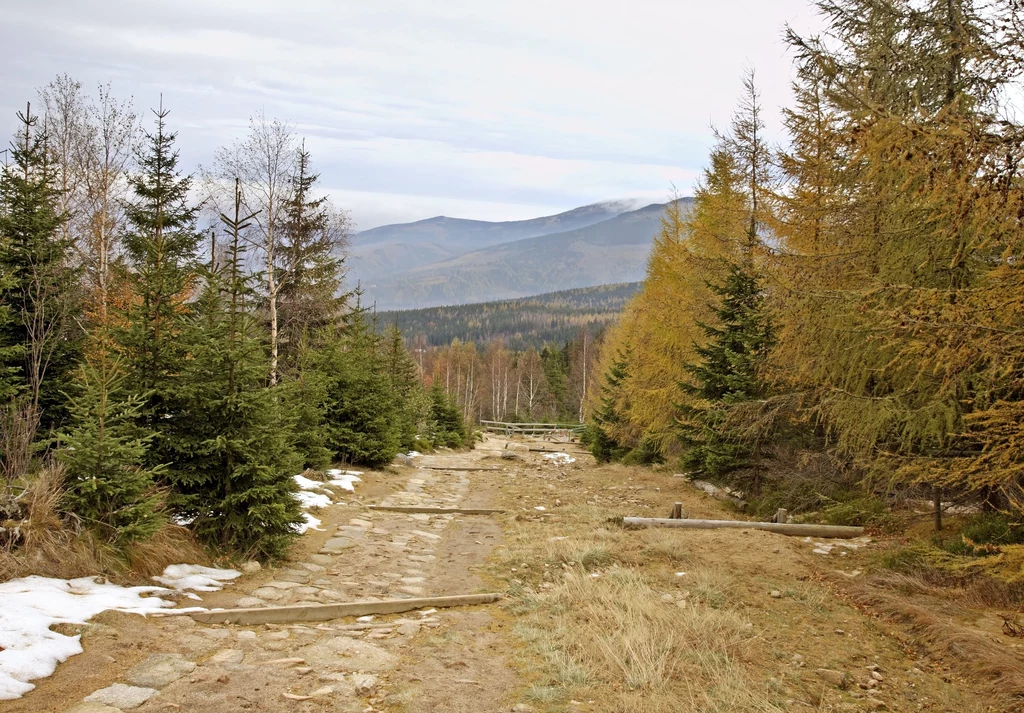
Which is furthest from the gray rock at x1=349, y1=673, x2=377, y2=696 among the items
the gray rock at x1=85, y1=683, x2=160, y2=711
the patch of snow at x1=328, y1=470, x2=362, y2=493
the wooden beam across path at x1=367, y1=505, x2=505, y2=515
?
the patch of snow at x1=328, y1=470, x2=362, y2=493

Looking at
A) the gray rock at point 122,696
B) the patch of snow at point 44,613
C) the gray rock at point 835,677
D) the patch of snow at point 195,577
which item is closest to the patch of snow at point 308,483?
the patch of snow at point 195,577

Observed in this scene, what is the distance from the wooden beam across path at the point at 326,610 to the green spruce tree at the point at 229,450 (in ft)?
5.85

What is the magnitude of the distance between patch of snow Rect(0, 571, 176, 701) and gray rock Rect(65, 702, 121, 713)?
39 centimetres

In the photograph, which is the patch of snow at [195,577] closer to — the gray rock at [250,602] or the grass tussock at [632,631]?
the gray rock at [250,602]

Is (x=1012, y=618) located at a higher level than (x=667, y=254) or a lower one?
lower

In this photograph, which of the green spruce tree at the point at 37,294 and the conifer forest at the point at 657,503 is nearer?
the conifer forest at the point at 657,503

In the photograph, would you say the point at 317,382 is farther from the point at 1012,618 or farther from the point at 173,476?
the point at 1012,618

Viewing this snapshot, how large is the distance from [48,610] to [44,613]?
0.09 metres

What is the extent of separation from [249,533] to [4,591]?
2.68 metres

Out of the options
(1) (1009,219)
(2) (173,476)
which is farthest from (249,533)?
(1) (1009,219)

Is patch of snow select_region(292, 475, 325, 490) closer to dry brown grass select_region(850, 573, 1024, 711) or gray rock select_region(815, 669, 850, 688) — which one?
dry brown grass select_region(850, 573, 1024, 711)

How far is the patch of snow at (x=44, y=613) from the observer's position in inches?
160

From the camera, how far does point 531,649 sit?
537cm

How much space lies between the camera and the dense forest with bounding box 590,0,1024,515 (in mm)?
5246
